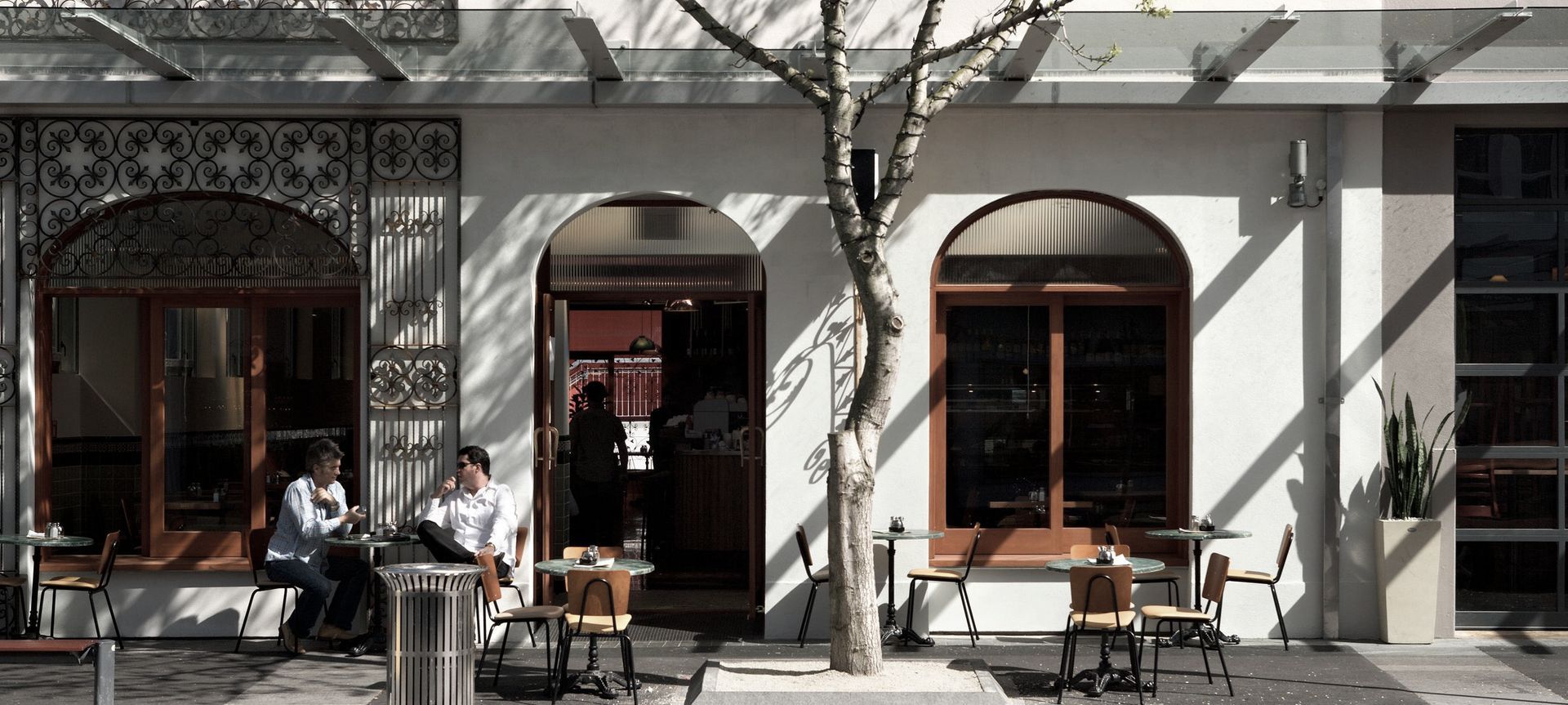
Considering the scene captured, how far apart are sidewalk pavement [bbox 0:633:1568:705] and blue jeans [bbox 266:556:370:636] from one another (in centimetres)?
24

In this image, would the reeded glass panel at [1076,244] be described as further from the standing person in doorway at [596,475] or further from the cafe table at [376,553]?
the cafe table at [376,553]

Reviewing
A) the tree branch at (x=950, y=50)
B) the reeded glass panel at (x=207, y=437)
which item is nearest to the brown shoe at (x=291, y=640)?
the reeded glass panel at (x=207, y=437)

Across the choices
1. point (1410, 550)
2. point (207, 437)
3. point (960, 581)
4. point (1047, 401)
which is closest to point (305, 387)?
point (207, 437)

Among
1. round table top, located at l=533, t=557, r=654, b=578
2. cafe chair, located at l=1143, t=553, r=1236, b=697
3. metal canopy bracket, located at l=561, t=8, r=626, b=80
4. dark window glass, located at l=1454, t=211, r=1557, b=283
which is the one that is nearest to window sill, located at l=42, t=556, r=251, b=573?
round table top, located at l=533, t=557, r=654, b=578

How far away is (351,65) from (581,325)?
27.9 feet

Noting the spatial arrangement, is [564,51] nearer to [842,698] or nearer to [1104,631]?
[842,698]

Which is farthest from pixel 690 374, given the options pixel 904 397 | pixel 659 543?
pixel 904 397

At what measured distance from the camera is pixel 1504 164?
994 cm

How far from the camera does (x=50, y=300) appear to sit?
9.94 metres

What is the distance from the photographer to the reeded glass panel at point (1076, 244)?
1003cm

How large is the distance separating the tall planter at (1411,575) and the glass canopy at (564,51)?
316 centimetres

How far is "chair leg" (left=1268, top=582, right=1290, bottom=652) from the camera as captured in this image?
9.22 metres

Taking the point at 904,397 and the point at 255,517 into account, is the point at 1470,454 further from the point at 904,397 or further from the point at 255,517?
the point at 255,517

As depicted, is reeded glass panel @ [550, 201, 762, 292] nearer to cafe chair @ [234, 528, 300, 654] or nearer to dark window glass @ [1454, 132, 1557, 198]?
cafe chair @ [234, 528, 300, 654]
